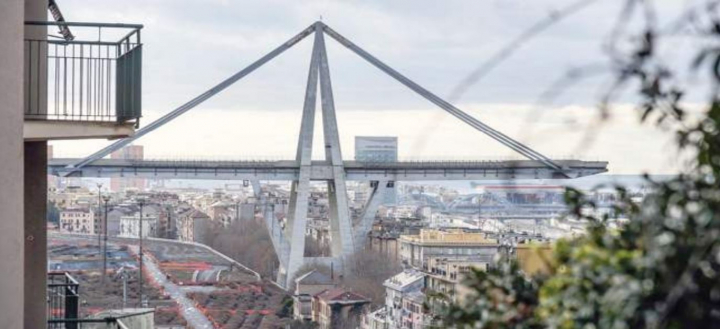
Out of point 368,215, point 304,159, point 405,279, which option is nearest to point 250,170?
point 304,159

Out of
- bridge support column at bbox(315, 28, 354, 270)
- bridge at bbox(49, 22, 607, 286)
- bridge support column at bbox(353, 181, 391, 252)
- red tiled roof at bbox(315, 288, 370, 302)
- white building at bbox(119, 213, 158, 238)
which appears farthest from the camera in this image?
white building at bbox(119, 213, 158, 238)

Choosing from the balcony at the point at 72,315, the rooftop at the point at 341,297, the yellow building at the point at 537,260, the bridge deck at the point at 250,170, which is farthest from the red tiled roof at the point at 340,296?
the yellow building at the point at 537,260

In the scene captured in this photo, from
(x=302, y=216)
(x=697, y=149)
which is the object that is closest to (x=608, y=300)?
(x=697, y=149)

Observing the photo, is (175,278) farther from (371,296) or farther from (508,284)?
(508,284)

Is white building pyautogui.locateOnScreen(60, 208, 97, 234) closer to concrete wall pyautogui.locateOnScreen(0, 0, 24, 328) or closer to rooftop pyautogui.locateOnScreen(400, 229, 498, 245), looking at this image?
rooftop pyautogui.locateOnScreen(400, 229, 498, 245)

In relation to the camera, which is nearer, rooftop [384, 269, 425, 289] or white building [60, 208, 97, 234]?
rooftop [384, 269, 425, 289]

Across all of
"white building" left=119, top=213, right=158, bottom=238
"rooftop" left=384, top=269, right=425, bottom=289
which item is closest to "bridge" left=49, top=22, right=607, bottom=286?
"white building" left=119, top=213, right=158, bottom=238
